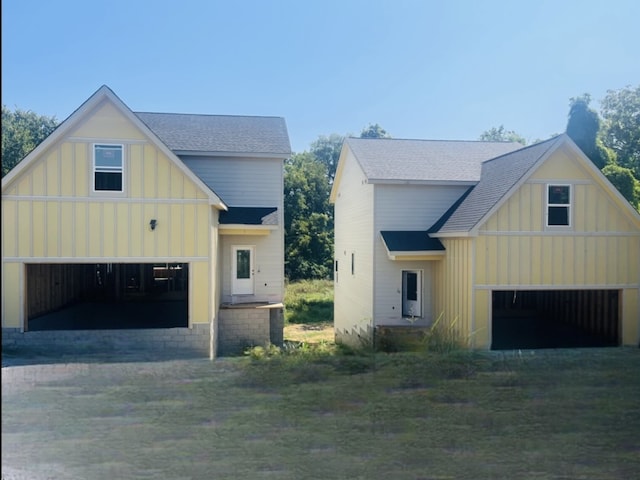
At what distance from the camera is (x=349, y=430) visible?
5473 millimetres

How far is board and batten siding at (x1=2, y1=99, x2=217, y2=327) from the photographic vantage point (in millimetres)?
11328

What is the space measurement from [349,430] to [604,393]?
11.7 ft

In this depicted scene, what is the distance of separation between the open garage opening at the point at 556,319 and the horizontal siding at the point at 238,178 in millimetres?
8162

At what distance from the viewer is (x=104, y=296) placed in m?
19.5

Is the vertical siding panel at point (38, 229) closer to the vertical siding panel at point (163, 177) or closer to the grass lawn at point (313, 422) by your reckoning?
the vertical siding panel at point (163, 177)

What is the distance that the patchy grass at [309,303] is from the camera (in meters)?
26.0

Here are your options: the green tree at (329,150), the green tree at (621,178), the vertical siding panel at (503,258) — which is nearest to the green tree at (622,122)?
the green tree at (621,178)

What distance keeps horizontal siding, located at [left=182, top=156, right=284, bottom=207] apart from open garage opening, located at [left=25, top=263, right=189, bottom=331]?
14.0 feet

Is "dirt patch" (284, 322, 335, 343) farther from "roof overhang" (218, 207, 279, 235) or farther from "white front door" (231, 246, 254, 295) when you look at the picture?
"roof overhang" (218, 207, 279, 235)

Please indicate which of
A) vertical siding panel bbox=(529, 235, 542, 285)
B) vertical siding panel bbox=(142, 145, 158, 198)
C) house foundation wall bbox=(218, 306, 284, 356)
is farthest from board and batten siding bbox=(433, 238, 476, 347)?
vertical siding panel bbox=(142, 145, 158, 198)

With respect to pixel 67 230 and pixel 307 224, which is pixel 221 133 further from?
pixel 307 224

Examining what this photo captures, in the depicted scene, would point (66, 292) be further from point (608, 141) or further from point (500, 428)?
point (608, 141)

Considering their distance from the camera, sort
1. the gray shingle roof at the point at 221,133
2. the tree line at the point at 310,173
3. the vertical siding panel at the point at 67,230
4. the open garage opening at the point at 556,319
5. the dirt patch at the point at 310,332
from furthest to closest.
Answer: the tree line at the point at 310,173 → the dirt patch at the point at 310,332 → the gray shingle roof at the point at 221,133 → the open garage opening at the point at 556,319 → the vertical siding panel at the point at 67,230

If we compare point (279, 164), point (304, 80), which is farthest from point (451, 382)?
point (304, 80)
